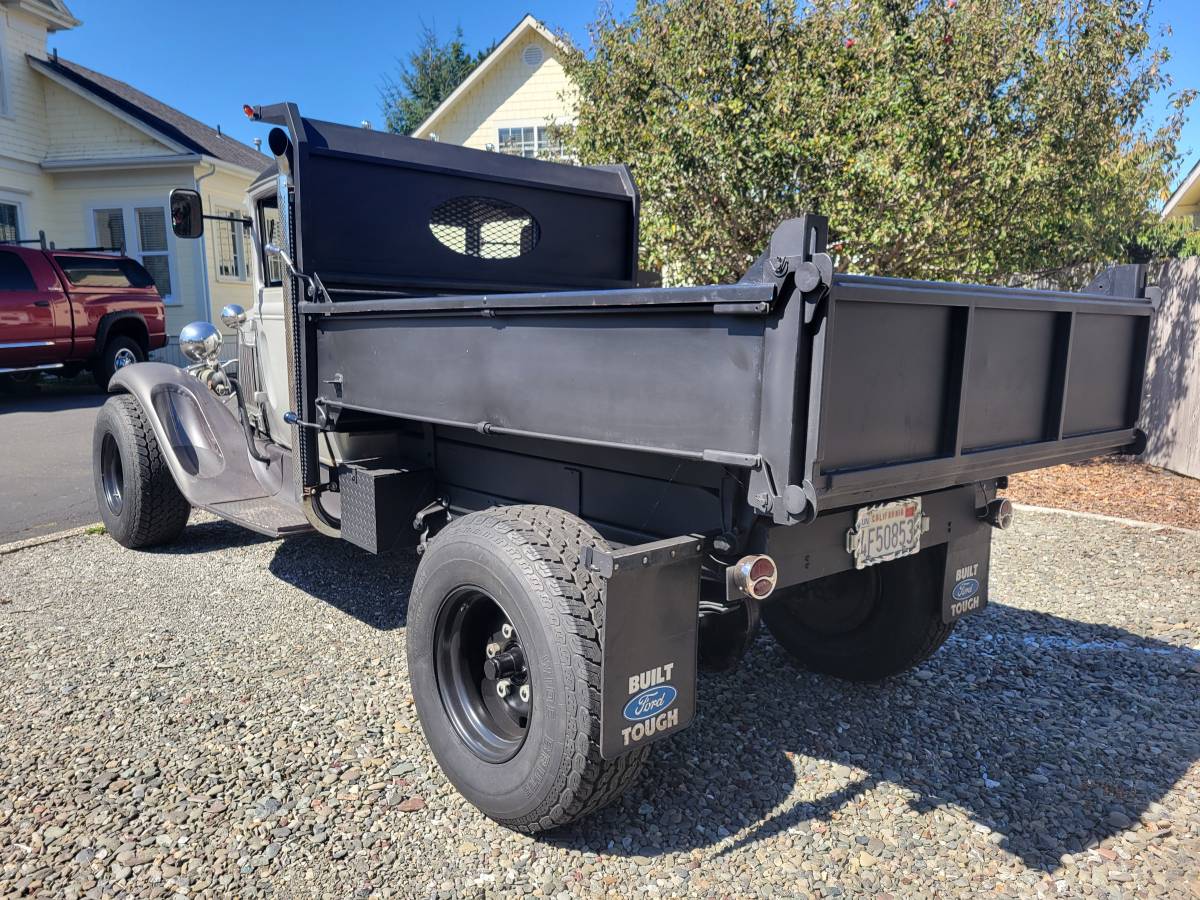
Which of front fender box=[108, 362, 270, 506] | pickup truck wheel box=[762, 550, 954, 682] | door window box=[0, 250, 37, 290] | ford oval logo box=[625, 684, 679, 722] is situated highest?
door window box=[0, 250, 37, 290]

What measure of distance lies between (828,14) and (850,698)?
5.73m

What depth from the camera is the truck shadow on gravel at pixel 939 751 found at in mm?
2701

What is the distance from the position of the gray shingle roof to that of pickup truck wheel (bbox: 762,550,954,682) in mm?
16351

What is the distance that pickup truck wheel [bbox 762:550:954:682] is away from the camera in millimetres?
3357

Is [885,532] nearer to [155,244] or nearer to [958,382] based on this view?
[958,382]

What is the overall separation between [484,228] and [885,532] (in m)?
2.71

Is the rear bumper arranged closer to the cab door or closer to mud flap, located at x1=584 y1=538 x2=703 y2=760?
mud flap, located at x1=584 y1=538 x2=703 y2=760

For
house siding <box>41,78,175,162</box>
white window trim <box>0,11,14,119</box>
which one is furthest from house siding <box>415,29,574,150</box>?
white window trim <box>0,11,14,119</box>

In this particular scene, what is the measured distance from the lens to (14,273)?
12117 mm

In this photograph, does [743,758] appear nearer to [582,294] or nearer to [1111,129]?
[582,294]

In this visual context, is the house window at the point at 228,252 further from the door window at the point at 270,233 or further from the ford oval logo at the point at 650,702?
the ford oval logo at the point at 650,702

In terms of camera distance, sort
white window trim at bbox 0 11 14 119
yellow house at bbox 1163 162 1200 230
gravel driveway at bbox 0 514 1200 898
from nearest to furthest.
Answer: gravel driveway at bbox 0 514 1200 898, white window trim at bbox 0 11 14 119, yellow house at bbox 1163 162 1200 230

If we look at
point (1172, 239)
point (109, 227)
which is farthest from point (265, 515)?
point (1172, 239)

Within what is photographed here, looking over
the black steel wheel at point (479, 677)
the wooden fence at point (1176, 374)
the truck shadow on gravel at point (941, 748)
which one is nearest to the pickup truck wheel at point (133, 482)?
the truck shadow on gravel at point (941, 748)
